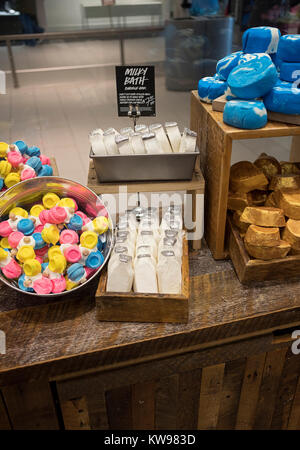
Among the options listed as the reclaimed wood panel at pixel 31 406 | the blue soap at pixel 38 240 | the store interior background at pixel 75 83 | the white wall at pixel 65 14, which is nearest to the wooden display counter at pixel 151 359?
the reclaimed wood panel at pixel 31 406

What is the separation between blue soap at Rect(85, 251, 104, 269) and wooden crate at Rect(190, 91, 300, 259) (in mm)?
453

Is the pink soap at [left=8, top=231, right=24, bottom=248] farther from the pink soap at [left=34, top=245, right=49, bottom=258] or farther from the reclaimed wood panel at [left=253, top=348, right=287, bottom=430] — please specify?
the reclaimed wood panel at [left=253, top=348, right=287, bottom=430]

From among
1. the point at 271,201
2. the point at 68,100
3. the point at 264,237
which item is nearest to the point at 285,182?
the point at 271,201

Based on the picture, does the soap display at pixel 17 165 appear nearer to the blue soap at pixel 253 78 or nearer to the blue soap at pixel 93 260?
the blue soap at pixel 93 260

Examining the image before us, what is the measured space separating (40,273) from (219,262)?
25.6 inches

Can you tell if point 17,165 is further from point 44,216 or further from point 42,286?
point 42,286

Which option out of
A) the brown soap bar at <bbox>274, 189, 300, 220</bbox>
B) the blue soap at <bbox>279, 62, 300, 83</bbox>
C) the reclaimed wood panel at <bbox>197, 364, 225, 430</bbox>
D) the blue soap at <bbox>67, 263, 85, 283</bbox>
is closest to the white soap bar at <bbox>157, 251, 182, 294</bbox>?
the blue soap at <bbox>67, 263, 85, 283</bbox>

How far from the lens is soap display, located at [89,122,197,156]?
1263 mm

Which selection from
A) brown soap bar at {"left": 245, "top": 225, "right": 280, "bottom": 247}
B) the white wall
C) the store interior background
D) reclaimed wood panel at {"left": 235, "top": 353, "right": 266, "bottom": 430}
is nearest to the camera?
brown soap bar at {"left": 245, "top": 225, "right": 280, "bottom": 247}

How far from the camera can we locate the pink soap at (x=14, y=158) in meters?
1.38

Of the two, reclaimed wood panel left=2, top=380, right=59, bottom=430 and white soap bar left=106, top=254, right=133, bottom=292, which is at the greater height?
white soap bar left=106, top=254, right=133, bottom=292

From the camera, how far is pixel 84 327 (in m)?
1.18

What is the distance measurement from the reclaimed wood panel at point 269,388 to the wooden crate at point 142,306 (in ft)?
1.35
